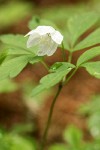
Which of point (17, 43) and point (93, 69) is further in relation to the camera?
point (17, 43)

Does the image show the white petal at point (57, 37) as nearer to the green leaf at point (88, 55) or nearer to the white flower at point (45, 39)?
the white flower at point (45, 39)

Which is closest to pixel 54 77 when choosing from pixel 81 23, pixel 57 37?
pixel 57 37

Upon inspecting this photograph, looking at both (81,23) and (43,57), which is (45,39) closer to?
(43,57)

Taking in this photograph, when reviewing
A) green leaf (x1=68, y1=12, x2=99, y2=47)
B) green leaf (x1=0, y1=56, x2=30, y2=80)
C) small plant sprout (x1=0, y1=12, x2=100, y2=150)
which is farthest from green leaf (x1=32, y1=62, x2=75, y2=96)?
green leaf (x1=68, y1=12, x2=99, y2=47)

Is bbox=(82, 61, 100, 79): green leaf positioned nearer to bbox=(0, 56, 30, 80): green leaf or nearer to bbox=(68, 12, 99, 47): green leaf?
bbox=(0, 56, 30, 80): green leaf

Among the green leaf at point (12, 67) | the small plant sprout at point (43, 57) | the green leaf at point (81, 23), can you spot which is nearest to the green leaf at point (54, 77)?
the small plant sprout at point (43, 57)
